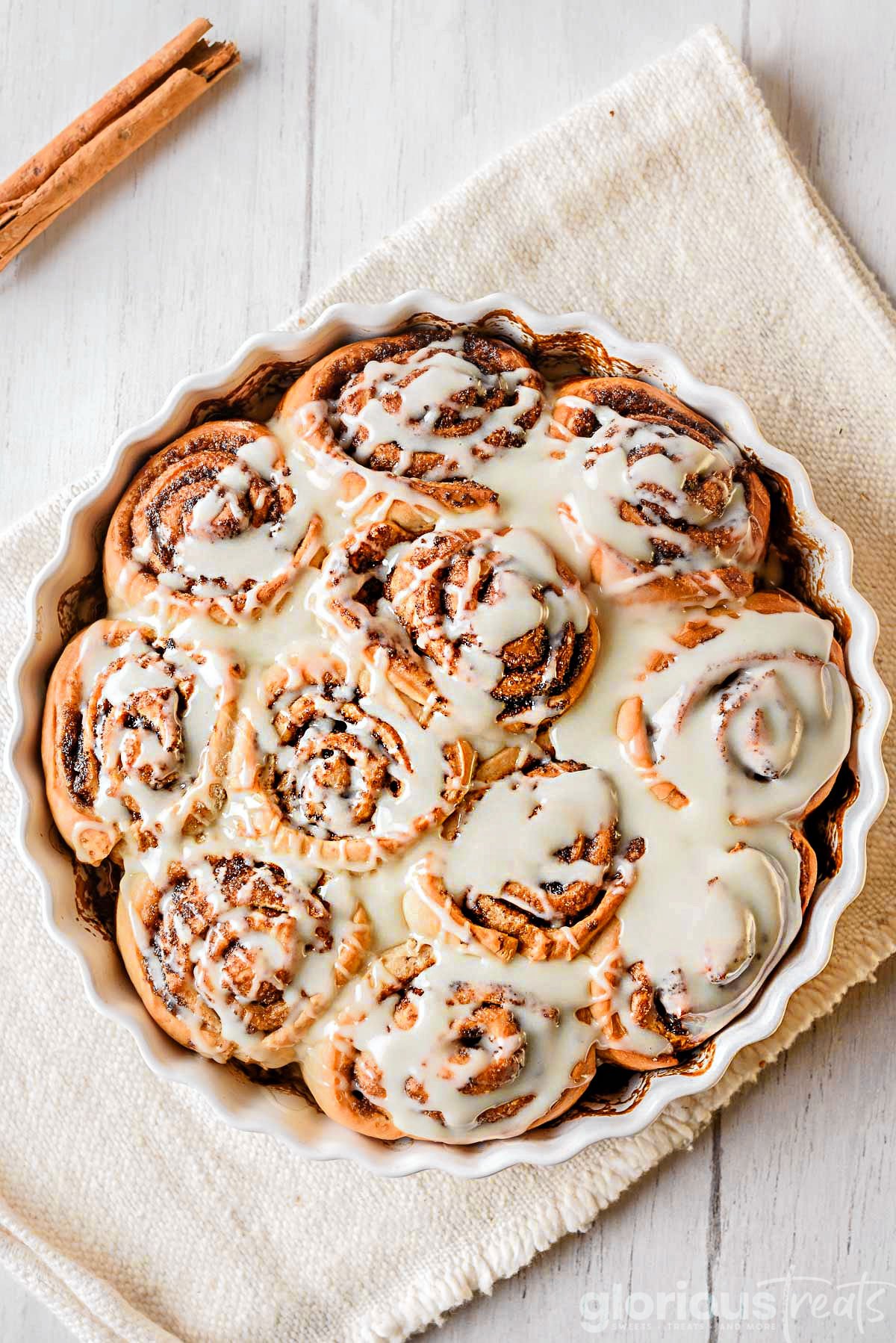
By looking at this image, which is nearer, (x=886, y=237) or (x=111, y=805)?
(x=111, y=805)

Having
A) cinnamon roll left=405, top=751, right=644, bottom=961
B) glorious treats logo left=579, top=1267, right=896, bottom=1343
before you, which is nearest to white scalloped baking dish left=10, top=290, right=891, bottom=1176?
cinnamon roll left=405, top=751, right=644, bottom=961

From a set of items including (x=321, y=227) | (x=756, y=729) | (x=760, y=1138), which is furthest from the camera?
(x=321, y=227)

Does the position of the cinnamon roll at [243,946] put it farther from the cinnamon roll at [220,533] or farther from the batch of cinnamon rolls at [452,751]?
the cinnamon roll at [220,533]

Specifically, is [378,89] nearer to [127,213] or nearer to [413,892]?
[127,213]

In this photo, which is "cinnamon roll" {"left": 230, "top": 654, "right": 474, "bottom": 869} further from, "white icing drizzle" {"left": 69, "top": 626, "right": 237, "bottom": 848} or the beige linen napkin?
the beige linen napkin

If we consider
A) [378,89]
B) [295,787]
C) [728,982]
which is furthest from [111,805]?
[378,89]

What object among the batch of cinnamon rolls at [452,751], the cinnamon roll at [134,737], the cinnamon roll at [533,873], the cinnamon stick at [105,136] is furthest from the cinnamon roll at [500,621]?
the cinnamon stick at [105,136]

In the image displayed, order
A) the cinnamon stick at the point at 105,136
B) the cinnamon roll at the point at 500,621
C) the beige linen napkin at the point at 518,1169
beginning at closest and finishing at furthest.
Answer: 1. the cinnamon roll at the point at 500,621
2. the beige linen napkin at the point at 518,1169
3. the cinnamon stick at the point at 105,136
